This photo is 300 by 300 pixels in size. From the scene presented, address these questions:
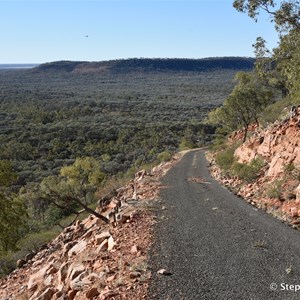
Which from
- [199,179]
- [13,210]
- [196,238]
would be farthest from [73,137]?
[196,238]

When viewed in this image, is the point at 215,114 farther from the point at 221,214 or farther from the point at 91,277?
the point at 91,277

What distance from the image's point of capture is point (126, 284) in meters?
7.98

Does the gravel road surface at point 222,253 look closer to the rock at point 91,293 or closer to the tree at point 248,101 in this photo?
the rock at point 91,293

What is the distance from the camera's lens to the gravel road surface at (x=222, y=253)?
7711 mm

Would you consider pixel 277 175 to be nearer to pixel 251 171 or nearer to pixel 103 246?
pixel 251 171

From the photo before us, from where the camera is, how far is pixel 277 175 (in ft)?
56.1

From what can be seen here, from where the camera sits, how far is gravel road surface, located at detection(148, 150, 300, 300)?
7711mm

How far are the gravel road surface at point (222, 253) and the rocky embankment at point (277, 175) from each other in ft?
2.36

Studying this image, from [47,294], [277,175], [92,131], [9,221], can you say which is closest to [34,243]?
[9,221]

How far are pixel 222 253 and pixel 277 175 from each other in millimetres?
8322

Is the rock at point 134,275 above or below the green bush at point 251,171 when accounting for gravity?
above

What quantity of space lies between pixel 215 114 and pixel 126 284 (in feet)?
138

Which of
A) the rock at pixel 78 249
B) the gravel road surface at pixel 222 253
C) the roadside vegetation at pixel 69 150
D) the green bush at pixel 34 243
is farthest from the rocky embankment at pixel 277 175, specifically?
the green bush at pixel 34 243

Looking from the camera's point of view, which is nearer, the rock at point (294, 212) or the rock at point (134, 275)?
the rock at point (134, 275)
